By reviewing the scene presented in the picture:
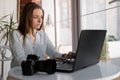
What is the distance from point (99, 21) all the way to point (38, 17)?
3.57ft

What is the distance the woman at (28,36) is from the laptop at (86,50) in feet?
0.94

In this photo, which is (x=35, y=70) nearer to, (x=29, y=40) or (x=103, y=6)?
(x=29, y=40)

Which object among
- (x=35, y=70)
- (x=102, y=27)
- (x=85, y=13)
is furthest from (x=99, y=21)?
(x=35, y=70)

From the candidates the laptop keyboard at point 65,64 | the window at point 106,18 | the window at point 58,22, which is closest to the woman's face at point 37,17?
the laptop keyboard at point 65,64

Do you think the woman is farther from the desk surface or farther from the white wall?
the white wall

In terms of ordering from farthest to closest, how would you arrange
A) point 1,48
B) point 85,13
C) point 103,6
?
point 1,48, point 85,13, point 103,6

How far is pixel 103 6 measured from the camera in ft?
9.21

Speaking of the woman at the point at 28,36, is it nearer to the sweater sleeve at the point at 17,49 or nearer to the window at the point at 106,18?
the sweater sleeve at the point at 17,49

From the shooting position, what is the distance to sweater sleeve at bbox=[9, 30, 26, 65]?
188 centimetres

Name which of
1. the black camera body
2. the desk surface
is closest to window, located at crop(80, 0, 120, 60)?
the desk surface

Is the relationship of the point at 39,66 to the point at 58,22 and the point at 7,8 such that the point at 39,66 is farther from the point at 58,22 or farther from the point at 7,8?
the point at 7,8

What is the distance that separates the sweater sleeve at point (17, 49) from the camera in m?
1.88

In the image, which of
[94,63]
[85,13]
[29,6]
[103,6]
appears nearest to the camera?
[94,63]

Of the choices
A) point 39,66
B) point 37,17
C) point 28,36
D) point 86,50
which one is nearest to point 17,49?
point 28,36
